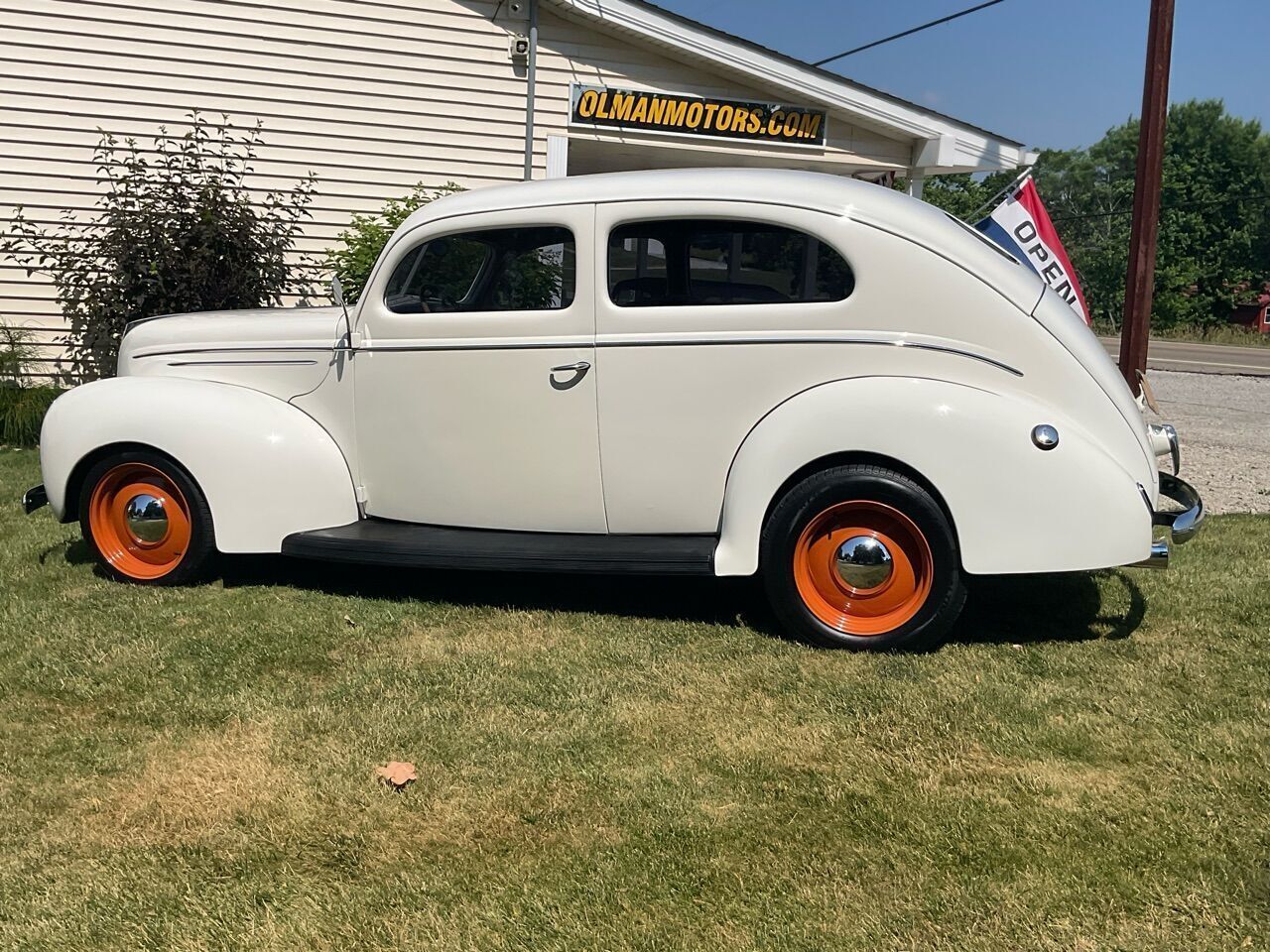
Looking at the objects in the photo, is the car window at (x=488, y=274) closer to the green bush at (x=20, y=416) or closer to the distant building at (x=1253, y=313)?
the green bush at (x=20, y=416)

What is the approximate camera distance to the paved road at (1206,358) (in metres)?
23.5

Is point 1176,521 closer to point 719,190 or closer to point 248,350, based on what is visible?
point 719,190

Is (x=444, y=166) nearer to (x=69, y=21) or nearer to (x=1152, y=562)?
(x=69, y=21)

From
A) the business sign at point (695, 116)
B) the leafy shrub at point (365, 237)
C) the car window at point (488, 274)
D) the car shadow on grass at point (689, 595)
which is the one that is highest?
the business sign at point (695, 116)

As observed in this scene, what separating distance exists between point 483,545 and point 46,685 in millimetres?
1746

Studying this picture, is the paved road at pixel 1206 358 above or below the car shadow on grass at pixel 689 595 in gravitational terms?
above

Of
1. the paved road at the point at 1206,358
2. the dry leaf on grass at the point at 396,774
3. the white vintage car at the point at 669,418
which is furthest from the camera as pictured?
the paved road at the point at 1206,358

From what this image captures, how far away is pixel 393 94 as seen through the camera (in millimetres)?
9555

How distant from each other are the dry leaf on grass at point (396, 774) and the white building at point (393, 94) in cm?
753

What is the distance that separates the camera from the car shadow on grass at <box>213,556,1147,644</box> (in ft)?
14.5

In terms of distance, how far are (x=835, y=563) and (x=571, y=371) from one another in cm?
138

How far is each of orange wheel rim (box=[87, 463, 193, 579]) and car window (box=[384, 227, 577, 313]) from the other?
4.78 feet

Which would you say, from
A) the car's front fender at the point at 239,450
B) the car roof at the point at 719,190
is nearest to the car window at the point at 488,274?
the car roof at the point at 719,190

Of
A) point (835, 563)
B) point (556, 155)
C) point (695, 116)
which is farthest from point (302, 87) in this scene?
point (835, 563)
